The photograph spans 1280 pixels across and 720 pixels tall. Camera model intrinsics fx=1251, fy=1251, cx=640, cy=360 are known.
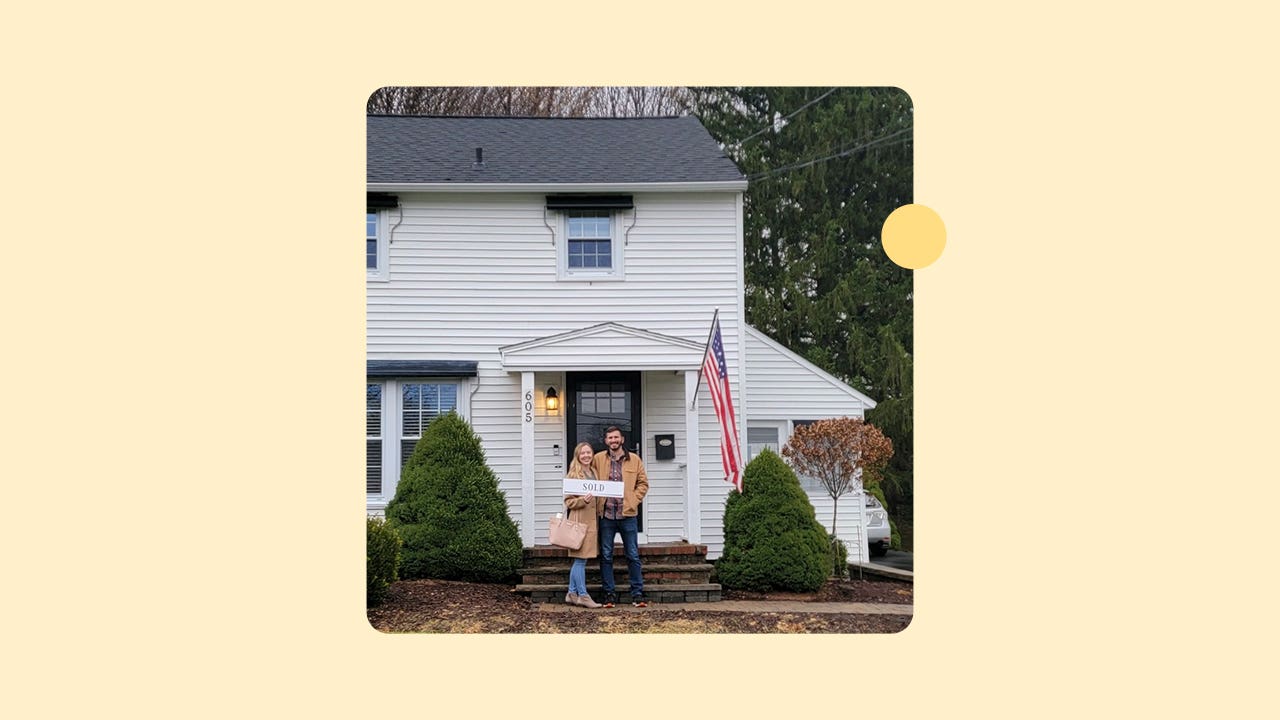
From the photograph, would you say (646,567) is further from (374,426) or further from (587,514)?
(374,426)

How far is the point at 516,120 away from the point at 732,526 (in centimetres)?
424

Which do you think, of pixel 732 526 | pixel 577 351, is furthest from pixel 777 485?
pixel 577 351

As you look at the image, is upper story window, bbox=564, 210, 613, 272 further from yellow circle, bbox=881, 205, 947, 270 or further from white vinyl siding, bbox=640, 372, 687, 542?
yellow circle, bbox=881, 205, 947, 270

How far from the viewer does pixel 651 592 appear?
11.2 meters

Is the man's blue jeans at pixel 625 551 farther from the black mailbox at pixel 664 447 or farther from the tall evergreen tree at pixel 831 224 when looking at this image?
the tall evergreen tree at pixel 831 224

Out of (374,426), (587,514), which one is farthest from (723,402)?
(374,426)

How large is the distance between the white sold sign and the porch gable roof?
4.14 ft

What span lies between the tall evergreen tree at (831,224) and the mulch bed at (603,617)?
3.44 ft

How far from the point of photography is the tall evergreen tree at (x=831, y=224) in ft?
33.8

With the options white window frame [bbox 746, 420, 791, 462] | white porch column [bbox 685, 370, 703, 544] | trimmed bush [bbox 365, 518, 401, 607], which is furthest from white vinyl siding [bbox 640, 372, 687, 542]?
trimmed bush [bbox 365, 518, 401, 607]

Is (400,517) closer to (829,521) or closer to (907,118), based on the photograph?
(829,521)

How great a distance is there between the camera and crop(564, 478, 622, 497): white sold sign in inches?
437

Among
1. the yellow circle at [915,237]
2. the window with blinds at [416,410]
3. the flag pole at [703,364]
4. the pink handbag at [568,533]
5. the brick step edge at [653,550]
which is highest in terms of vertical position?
the yellow circle at [915,237]

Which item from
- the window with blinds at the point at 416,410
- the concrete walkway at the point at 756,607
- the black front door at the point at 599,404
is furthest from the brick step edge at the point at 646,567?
the window with blinds at the point at 416,410
